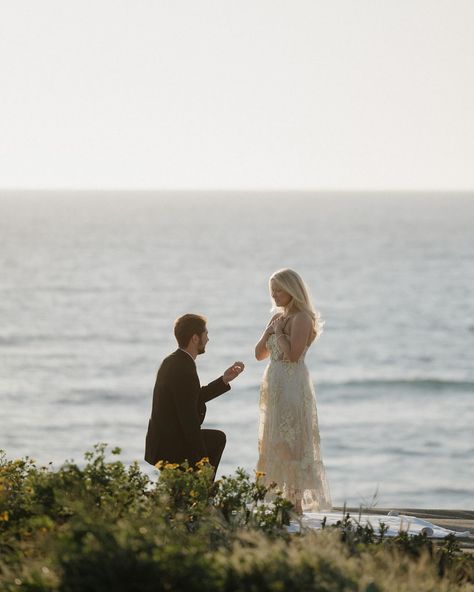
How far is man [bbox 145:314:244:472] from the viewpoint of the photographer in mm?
9164

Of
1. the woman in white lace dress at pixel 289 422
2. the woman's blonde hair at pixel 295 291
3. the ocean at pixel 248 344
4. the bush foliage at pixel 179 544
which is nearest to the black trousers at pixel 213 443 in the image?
the woman in white lace dress at pixel 289 422

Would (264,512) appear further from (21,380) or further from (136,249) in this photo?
(136,249)

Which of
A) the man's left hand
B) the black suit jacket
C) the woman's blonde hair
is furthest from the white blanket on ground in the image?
the woman's blonde hair

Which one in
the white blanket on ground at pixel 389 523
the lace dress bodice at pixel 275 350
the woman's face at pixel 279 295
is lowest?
the white blanket on ground at pixel 389 523

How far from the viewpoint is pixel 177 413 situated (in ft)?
30.2

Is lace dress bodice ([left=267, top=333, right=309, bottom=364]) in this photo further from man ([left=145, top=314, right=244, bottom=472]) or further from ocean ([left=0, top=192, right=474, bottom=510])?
ocean ([left=0, top=192, right=474, bottom=510])

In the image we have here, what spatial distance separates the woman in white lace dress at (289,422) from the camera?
9602 millimetres

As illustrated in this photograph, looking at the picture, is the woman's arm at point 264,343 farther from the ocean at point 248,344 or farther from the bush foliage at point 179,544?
the ocean at point 248,344

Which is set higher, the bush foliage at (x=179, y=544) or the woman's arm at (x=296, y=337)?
the woman's arm at (x=296, y=337)

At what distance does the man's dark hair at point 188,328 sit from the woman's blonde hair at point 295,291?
1.99 feet

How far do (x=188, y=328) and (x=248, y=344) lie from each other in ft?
155

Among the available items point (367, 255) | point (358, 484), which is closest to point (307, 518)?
point (358, 484)

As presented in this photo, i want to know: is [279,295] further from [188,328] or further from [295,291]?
[188,328]

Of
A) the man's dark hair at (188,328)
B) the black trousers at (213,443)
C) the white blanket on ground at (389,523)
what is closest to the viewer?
the white blanket on ground at (389,523)
